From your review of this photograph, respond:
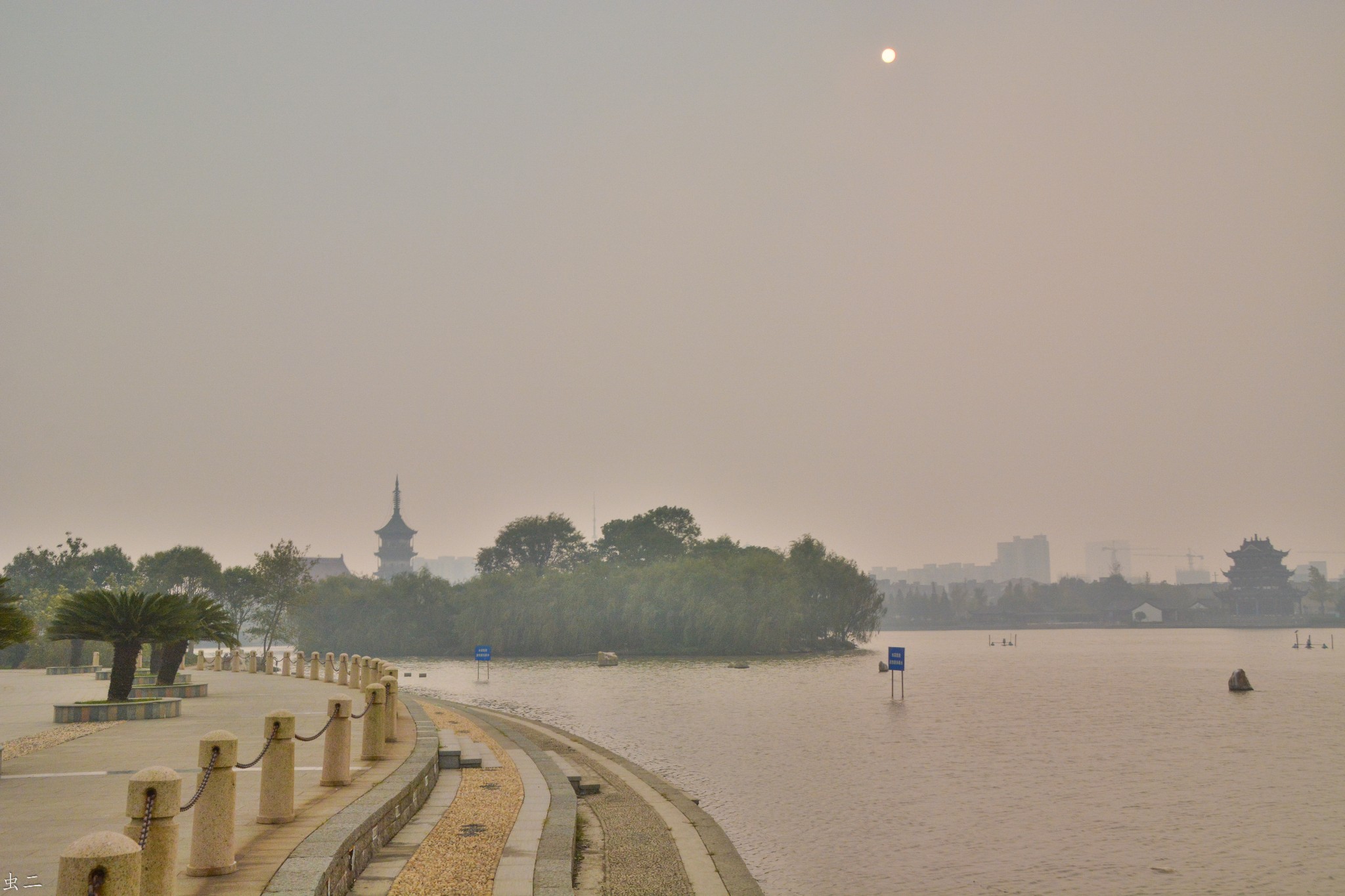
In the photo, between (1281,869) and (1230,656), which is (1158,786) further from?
(1230,656)

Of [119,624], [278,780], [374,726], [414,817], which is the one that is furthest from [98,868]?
[119,624]

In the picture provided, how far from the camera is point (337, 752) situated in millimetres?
13250

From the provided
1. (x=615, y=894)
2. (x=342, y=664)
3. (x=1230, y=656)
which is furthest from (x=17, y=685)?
(x=1230, y=656)

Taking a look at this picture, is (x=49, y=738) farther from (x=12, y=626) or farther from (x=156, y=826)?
(x=156, y=826)

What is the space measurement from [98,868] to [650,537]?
130564mm

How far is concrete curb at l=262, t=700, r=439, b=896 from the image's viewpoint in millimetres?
8398

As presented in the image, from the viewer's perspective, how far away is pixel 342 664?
38438 mm

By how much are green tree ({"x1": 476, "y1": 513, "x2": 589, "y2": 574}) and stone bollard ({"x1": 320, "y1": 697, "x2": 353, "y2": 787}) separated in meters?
128

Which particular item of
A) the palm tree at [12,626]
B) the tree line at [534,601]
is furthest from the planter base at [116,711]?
the tree line at [534,601]

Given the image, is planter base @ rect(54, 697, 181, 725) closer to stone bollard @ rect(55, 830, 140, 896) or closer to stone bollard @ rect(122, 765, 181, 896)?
stone bollard @ rect(122, 765, 181, 896)

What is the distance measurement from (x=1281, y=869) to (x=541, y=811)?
14104 millimetres

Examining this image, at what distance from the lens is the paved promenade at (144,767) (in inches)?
366

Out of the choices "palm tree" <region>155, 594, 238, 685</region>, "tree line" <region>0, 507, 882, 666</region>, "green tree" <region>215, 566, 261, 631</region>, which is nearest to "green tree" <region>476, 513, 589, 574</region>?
"tree line" <region>0, 507, 882, 666</region>

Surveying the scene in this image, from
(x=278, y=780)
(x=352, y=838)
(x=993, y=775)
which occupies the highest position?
(x=278, y=780)
